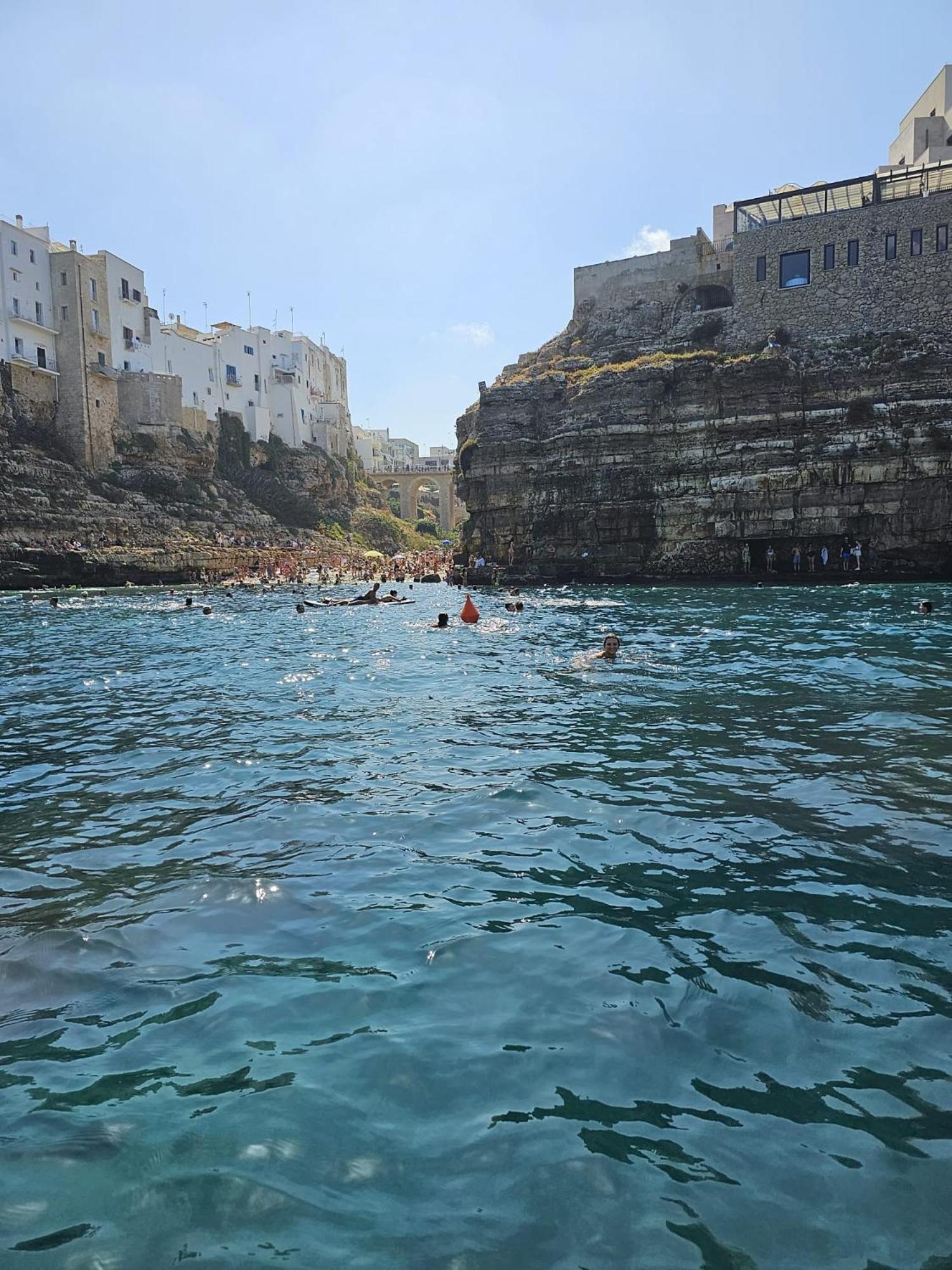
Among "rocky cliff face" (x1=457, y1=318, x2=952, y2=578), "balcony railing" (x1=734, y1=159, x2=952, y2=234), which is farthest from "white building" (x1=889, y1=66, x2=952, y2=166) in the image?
"rocky cliff face" (x1=457, y1=318, x2=952, y2=578)

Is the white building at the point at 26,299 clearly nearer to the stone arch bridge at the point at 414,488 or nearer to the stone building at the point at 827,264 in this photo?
the stone building at the point at 827,264

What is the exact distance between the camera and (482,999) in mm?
4496

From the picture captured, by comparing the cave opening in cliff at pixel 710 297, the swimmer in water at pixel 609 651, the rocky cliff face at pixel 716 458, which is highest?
the cave opening in cliff at pixel 710 297

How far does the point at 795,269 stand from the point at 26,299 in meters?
54.2

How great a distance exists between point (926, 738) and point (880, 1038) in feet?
22.8

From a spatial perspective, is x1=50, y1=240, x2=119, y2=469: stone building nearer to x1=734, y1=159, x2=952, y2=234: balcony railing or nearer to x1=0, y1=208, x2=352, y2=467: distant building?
x1=0, y1=208, x2=352, y2=467: distant building

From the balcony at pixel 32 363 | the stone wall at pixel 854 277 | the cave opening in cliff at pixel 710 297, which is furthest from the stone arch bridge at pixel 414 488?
the stone wall at pixel 854 277

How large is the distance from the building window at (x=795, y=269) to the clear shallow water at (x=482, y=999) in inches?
1801

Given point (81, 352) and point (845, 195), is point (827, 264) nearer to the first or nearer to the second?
point (845, 195)

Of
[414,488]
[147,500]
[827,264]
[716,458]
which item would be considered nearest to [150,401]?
[147,500]

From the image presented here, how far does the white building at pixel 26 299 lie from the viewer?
58.4 metres

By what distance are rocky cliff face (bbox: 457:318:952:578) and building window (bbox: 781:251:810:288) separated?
5.01 m

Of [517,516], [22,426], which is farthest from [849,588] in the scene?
[22,426]

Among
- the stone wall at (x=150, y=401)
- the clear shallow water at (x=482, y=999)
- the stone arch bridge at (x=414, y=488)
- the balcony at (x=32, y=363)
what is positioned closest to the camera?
the clear shallow water at (x=482, y=999)
